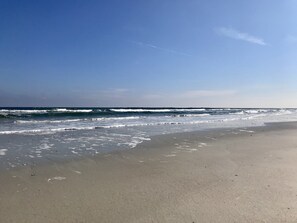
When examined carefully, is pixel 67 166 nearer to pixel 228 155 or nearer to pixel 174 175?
pixel 174 175

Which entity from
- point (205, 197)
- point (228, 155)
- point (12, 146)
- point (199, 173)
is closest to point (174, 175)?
point (199, 173)

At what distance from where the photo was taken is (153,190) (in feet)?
16.5

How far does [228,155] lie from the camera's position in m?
8.71

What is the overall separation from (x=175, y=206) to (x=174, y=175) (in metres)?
1.87

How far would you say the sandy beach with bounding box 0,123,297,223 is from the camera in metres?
3.96

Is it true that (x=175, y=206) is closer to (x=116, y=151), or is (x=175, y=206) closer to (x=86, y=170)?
(x=86, y=170)

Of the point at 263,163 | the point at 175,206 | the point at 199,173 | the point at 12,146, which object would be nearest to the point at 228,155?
the point at 263,163

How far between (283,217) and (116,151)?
5.95 m

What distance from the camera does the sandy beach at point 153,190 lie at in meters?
3.96

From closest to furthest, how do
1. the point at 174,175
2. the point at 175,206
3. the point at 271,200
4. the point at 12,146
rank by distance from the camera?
the point at 175,206 < the point at 271,200 < the point at 174,175 < the point at 12,146

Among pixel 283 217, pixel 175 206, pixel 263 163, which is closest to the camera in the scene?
pixel 283 217

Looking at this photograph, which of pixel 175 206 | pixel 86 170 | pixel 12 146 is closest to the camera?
pixel 175 206

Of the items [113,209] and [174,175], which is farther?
[174,175]

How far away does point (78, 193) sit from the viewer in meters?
4.83
